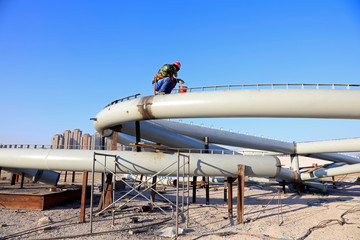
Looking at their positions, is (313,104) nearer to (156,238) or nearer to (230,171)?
(230,171)

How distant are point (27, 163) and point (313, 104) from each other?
675 inches

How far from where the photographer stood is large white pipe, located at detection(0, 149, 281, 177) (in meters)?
15.2

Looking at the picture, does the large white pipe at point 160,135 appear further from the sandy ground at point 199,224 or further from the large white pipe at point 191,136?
the sandy ground at point 199,224

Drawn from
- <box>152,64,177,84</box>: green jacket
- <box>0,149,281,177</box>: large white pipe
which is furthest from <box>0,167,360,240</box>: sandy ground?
<box>152,64,177,84</box>: green jacket

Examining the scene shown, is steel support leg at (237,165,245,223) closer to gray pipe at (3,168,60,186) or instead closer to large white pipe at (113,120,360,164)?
large white pipe at (113,120,360,164)

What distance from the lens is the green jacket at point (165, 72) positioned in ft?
49.8

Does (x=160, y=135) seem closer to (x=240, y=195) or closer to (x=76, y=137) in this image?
(x=240, y=195)

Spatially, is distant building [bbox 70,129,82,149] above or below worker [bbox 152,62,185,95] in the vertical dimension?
below

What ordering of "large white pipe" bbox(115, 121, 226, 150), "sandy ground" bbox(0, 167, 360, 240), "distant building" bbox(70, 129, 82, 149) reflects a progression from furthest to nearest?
"distant building" bbox(70, 129, 82, 149) < "large white pipe" bbox(115, 121, 226, 150) < "sandy ground" bbox(0, 167, 360, 240)

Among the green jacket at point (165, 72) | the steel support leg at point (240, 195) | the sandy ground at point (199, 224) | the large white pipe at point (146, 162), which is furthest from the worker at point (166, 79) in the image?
the sandy ground at point (199, 224)

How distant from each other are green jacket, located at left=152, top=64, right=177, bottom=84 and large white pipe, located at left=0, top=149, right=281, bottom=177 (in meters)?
4.68

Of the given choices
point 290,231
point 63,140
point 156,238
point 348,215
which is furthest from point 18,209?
point 63,140

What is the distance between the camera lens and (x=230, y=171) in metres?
15.5

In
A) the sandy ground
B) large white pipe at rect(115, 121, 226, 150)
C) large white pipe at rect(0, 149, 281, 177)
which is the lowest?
the sandy ground
